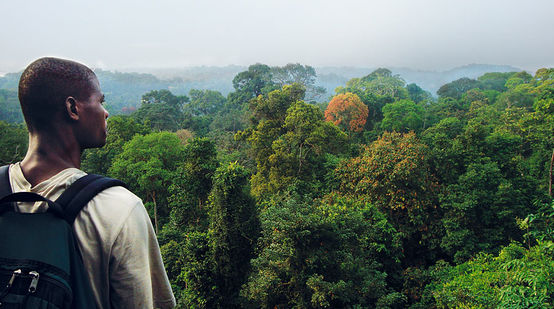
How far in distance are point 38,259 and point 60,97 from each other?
0.50 m

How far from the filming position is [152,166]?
1454 cm

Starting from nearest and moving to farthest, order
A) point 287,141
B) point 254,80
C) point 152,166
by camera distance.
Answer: point 287,141 → point 152,166 → point 254,80

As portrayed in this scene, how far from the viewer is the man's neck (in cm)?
97

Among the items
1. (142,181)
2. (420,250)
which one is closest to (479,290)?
(420,250)

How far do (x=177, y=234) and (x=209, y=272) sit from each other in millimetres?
4257

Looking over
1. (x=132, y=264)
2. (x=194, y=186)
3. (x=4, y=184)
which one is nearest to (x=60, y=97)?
(x=4, y=184)

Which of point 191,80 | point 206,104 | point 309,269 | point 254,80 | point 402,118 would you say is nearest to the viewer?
point 309,269

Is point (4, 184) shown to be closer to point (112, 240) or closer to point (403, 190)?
point (112, 240)

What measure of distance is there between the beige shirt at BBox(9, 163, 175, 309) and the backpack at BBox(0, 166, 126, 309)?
44 millimetres

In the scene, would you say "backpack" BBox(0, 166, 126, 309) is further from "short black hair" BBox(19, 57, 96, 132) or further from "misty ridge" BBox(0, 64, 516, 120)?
"misty ridge" BBox(0, 64, 516, 120)

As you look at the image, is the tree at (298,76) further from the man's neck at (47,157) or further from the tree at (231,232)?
the man's neck at (47,157)

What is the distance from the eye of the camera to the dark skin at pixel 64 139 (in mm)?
976

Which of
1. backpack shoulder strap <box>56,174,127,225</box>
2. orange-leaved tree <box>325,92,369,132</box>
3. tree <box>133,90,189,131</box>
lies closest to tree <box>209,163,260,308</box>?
backpack shoulder strap <box>56,174,127,225</box>

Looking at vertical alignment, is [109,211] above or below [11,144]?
above
